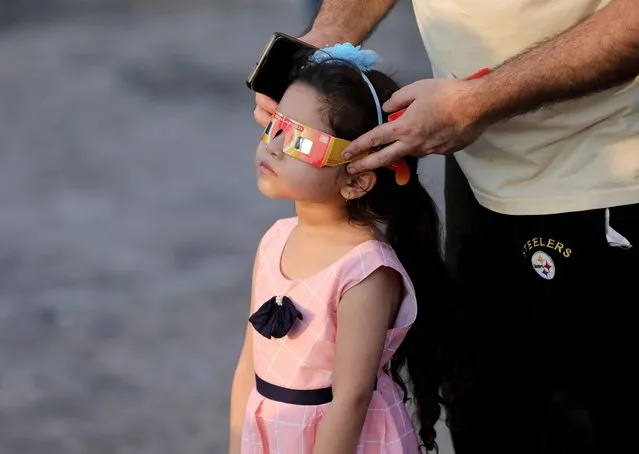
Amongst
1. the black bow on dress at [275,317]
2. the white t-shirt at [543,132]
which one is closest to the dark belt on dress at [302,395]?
the black bow on dress at [275,317]

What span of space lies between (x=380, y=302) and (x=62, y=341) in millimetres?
2148

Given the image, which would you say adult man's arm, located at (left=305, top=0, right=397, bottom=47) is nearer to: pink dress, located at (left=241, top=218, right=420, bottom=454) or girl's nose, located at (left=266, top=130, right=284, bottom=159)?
girl's nose, located at (left=266, top=130, right=284, bottom=159)

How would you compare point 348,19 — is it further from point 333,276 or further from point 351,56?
point 333,276

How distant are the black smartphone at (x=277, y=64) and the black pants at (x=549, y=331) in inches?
22.1

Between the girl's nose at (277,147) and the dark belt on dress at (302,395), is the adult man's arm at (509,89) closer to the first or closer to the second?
the girl's nose at (277,147)

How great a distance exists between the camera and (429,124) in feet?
7.23

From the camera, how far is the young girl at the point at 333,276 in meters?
2.28

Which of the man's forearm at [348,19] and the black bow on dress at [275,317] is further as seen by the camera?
the man's forearm at [348,19]

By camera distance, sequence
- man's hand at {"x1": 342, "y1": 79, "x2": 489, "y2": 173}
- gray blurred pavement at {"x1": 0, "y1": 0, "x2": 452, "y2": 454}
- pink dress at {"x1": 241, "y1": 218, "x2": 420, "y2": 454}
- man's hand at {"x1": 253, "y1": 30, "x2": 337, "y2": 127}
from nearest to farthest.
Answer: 1. man's hand at {"x1": 342, "y1": 79, "x2": 489, "y2": 173}
2. pink dress at {"x1": 241, "y1": 218, "x2": 420, "y2": 454}
3. man's hand at {"x1": 253, "y1": 30, "x2": 337, "y2": 127}
4. gray blurred pavement at {"x1": 0, "y1": 0, "x2": 452, "y2": 454}

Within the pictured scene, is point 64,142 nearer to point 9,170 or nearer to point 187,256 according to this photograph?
point 9,170

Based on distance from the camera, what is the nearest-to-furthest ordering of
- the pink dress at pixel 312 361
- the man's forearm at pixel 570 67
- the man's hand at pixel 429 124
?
the man's forearm at pixel 570 67
the man's hand at pixel 429 124
the pink dress at pixel 312 361

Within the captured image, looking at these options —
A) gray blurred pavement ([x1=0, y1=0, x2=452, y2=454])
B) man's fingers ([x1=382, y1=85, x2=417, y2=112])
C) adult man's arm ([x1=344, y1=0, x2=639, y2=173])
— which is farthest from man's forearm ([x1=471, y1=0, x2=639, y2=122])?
gray blurred pavement ([x1=0, y1=0, x2=452, y2=454])

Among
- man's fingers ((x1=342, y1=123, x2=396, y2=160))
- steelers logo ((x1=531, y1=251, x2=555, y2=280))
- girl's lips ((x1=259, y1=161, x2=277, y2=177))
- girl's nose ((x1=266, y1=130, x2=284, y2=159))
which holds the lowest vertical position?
steelers logo ((x1=531, y1=251, x2=555, y2=280))

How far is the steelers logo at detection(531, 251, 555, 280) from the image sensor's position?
2.39 metres
